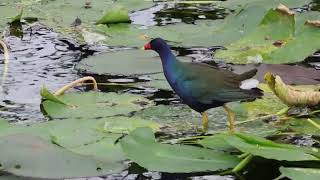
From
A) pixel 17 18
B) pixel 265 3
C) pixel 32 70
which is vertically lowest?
pixel 32 70

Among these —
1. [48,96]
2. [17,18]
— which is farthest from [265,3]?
[48,96]

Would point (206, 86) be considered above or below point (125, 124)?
above

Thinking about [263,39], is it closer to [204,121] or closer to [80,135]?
[204,121]

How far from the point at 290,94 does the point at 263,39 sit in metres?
1.04

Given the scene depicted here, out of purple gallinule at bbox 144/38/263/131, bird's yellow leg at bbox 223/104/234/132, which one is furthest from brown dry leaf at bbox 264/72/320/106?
bird's yellow leg at bbox 223/104/234/132

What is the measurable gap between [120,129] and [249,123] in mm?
512

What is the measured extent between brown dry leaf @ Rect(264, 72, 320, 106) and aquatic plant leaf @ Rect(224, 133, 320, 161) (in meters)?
0.52

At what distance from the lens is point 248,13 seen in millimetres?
4461

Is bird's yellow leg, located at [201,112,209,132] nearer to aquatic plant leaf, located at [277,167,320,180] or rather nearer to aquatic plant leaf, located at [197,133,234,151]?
aquatic plant leaf, located at [197,133,234,151]

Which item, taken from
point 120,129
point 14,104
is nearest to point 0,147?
point 120,129

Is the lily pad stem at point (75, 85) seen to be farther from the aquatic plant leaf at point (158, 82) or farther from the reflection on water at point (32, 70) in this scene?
the aquatic plant leaf at point (158, 82)

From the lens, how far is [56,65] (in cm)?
407

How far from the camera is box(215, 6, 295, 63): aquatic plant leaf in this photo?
3980 millimetres

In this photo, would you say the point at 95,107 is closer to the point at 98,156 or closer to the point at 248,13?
the point at 98,156
